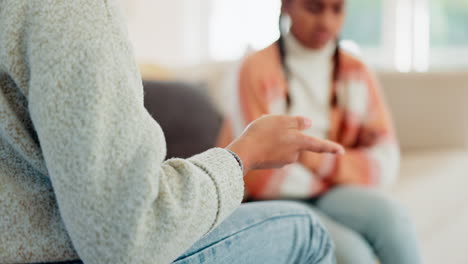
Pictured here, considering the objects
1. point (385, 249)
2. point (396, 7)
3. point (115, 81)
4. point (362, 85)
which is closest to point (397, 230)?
point (385, 249)

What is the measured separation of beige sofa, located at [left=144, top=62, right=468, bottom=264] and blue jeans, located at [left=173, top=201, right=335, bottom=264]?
2.79 feet

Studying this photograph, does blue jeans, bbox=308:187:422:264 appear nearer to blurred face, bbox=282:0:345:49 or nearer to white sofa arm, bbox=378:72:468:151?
blurred face, bbox=282:0:345:49

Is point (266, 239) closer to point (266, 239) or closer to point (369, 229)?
point (266, 239)

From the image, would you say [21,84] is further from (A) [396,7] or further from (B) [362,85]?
(A) [396,7]

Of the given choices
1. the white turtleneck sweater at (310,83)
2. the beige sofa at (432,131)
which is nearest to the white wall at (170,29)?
the beige sofa at (432,131)

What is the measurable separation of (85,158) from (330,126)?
0.96 metres

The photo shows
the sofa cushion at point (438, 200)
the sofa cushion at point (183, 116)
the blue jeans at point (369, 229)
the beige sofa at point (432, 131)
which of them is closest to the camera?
the blue jeans at point (369, 229)

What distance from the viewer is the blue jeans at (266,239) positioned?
64cm

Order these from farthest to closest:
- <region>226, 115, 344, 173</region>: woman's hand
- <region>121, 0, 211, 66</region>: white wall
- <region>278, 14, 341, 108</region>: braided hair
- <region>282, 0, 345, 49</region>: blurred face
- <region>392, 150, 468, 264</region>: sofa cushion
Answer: <region>121, 0, 211, 66</region>: white wall < <region>392, 150, 468, 264</region>: sofa cushion < <region>278, 14, 341, 108</region>: braided hair < <region>282, 0, 345, 49</region>: blurred face < <region>226, 115, 344, 173</region>: woman's hand

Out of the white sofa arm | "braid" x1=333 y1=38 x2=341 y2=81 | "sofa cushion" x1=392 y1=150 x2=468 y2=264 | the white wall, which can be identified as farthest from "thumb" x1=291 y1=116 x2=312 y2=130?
the white wall

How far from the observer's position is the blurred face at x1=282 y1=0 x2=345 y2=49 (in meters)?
1.25

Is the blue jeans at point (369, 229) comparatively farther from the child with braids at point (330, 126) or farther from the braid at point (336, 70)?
the braid at point (336, 70)

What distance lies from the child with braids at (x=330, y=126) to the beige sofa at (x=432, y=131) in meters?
0.30

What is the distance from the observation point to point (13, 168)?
0.53m
